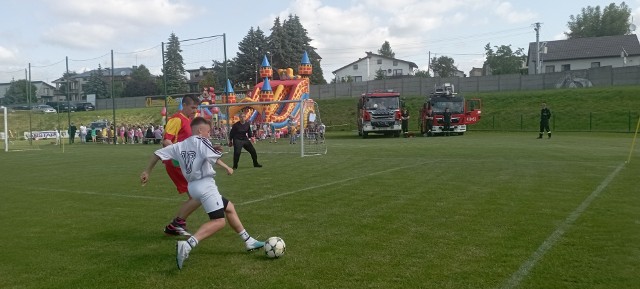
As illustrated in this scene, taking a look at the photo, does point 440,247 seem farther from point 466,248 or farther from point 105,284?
point 105,284

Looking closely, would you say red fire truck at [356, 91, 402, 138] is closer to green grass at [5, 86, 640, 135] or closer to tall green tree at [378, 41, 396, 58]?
green grass at [5, 86, 640, 135]

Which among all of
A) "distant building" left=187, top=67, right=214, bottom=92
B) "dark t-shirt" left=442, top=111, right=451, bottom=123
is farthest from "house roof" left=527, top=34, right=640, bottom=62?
"distant building" left=187, top=67, right=214, bottom=92

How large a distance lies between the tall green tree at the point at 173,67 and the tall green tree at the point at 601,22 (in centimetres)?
8373

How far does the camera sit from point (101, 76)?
87.6m

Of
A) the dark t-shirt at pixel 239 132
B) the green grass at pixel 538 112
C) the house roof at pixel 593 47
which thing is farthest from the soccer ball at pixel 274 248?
the house roof at pixel 593 47

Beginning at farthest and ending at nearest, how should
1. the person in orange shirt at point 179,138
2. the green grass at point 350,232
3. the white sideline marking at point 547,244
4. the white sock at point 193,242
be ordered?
the person in orange shirt at point 179,138 → the white sock at point 193,242 → the green grass at point 350,232 → the white sideline marking at point 547,244

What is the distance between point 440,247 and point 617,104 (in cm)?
4128

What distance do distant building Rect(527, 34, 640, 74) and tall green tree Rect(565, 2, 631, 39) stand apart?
25.2m

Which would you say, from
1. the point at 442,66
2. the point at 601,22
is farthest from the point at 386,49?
the point at 601,22

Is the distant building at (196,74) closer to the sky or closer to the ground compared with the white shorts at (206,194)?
closer to the sky

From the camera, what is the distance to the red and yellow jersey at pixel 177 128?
7215mm

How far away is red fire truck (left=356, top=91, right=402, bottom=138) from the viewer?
3375 centimetres

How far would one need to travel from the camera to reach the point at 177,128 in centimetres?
725

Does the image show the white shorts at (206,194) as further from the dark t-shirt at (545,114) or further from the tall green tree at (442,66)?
the tall green tree at (442,66)
